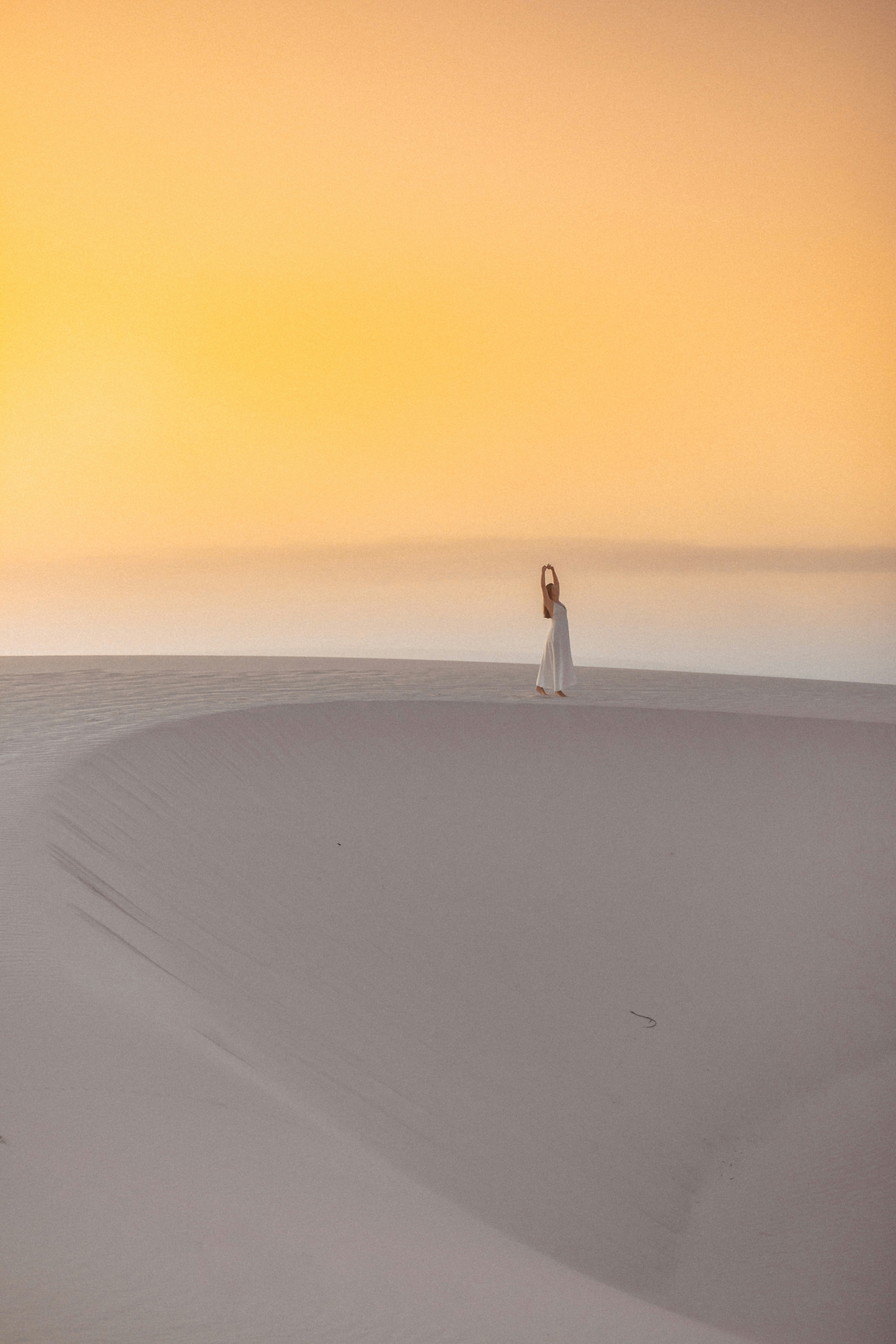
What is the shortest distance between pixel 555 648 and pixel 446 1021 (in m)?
5.42

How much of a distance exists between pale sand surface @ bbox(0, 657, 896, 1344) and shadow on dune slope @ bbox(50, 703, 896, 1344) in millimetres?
25

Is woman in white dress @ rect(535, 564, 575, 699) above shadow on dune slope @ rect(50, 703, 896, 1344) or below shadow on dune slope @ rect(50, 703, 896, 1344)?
above

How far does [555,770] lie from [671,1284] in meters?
4.66

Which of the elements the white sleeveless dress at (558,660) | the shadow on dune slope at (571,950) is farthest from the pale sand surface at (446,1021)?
the white sleeveless dress at (558,660)

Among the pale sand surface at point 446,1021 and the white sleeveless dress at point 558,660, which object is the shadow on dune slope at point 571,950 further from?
the white sleeveless dress at point 558,660

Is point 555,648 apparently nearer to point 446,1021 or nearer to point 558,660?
point 558,660

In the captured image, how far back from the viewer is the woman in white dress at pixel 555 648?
32.1ft

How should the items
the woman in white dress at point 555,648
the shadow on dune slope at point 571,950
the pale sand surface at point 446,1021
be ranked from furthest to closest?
the woman in white dress at point 555,648, the shadow on dune slope at point 571,950, the pale sand surface at point 446,1021

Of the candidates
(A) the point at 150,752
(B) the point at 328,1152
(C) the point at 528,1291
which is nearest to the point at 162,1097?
(B) the point at 328,1152

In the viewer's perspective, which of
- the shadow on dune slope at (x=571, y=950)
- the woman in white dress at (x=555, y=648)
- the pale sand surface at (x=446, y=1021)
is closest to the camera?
the pale sand surface at (x=446, y=1021)

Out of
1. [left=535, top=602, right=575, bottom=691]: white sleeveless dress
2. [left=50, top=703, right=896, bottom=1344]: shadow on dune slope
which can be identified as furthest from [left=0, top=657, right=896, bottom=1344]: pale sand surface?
[left=535, top=602, right=575, bottom=691]: white sleeveless dress

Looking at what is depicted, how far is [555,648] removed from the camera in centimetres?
1028

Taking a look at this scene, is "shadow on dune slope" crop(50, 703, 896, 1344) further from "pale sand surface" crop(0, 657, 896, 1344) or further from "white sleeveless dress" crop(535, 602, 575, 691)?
"white sleeveless dress" crop(535, 602, 575, 691)

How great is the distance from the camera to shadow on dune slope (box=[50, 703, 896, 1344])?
432cm
